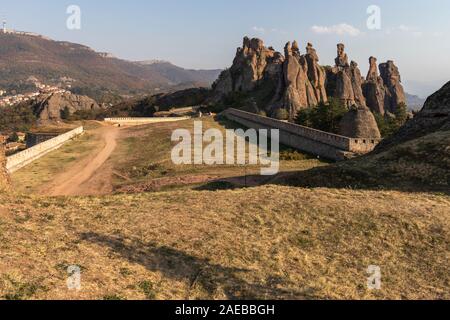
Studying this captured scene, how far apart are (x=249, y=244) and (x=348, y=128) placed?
92.1 feet

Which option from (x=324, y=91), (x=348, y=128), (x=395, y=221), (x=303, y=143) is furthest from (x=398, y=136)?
(x=324, y=91)

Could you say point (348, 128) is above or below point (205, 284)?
above

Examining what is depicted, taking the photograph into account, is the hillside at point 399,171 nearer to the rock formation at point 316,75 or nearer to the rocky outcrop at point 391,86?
the rock formation at point 316,75

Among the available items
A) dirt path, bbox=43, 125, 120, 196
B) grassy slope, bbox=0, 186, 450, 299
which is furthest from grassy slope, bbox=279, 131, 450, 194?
dirt path, bbox=43, 125, 120, 196

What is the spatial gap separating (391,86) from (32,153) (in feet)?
330

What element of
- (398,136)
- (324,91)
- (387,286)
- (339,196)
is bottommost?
(387,286)

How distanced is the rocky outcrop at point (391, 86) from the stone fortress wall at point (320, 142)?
232 ft

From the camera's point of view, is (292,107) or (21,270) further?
(292,107)

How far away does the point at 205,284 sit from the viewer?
12.2 m
